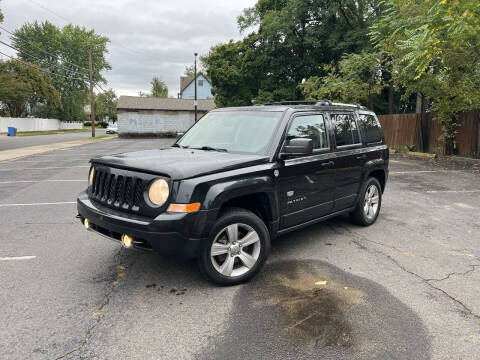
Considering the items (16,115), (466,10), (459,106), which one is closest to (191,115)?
(16,115)

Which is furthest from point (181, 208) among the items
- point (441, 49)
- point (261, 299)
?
point (441, 49)

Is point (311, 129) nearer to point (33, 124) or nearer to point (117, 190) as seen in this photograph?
point (117, 190)

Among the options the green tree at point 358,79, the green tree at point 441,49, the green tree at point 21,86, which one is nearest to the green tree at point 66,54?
the green tree at point 21,86

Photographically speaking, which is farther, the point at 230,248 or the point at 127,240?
the point at 230,248

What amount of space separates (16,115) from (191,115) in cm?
3081

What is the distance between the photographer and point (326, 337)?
2.83m

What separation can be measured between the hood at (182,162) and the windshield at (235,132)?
0.27m

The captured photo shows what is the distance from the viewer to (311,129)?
184 inches

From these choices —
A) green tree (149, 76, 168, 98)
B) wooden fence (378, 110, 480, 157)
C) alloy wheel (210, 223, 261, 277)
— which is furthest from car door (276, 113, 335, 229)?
green tree (149, 76, 168, 98)

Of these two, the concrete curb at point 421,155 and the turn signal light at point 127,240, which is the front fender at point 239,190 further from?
the concrete curb at point 421,155

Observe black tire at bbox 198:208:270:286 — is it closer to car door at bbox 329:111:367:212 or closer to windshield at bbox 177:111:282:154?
windshield at bbox 177:111:282:154

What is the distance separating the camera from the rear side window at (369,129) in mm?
5656

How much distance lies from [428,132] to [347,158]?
15.3m

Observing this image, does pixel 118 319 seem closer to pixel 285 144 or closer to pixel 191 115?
pixel 285 144
